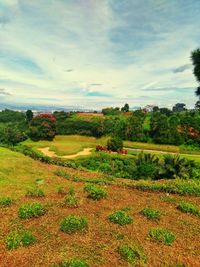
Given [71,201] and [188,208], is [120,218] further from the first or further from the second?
[188,208]

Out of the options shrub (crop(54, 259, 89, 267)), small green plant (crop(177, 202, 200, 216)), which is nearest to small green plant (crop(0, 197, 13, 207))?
shrub (crop(54, 259, 89, 267))

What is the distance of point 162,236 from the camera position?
9.80m

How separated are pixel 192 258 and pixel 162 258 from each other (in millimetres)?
910

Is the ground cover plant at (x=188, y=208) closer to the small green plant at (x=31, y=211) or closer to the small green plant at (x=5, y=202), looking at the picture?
the small green plant at (x=31, y=211)

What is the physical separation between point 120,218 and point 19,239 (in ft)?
11.6

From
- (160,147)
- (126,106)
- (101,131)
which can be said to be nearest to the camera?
(160,147)

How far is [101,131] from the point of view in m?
75.4

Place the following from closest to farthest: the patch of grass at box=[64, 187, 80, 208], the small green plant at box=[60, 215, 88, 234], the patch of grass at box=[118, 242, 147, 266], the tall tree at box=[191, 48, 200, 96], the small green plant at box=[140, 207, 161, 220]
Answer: the patch of grass at box=[118, 242, 147, 266] < the small green plant at box=[60, 215, 88, 234] < the small green plant at box=[140, 207, 161, 220] < the patch of grass at box=[64, 187, 80, 208] < the tall tree at box=[191, 48, 200, 96]

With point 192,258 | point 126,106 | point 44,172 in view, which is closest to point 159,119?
point 126,106

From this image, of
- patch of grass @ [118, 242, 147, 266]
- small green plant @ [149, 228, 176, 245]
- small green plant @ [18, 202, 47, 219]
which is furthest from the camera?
small green plant @ [18, 202, 47, 219]

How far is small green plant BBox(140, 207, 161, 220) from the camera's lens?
11170 mm

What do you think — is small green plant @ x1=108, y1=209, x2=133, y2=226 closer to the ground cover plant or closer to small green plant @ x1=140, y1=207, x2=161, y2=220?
small green plant @ x1=140, y1=207, x2=161, y2=220

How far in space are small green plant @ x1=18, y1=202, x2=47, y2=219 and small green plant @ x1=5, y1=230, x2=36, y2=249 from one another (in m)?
1.20

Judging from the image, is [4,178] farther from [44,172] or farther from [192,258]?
[192,258]
